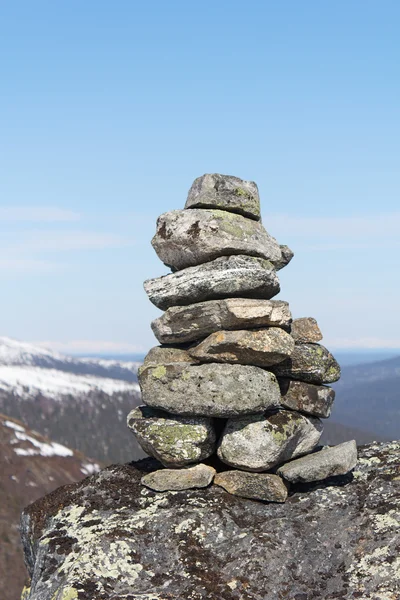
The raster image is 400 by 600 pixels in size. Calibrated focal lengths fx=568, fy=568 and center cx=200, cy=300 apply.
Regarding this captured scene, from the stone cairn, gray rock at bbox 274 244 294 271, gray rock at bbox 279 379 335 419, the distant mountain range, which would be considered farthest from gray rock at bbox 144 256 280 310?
the distant mountain range

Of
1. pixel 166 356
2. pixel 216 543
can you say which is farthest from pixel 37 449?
pixel 216 543

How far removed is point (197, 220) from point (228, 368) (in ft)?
15.9

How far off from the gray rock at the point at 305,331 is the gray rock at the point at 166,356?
3579 mm

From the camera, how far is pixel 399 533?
531 inches

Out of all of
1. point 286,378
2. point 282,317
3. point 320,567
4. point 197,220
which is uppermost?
point 197,220

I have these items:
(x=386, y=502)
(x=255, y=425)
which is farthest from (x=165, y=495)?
(x=386, y=502)

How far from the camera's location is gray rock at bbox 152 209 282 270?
17875 millimetres

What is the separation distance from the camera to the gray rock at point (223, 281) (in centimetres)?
1733

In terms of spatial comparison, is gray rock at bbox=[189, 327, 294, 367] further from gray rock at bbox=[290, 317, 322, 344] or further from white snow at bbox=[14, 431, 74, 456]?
white snow at bbox=[14, 431, 74, 456]

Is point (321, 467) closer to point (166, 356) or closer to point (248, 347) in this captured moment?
point (248, 347)

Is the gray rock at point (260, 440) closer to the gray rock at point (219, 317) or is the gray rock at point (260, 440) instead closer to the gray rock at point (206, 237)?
the gray rock at point (219, 317)

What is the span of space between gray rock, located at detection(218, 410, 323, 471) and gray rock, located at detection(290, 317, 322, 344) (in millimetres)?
2657

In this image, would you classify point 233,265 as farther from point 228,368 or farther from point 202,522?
point 202,522

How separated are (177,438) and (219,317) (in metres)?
3.80
